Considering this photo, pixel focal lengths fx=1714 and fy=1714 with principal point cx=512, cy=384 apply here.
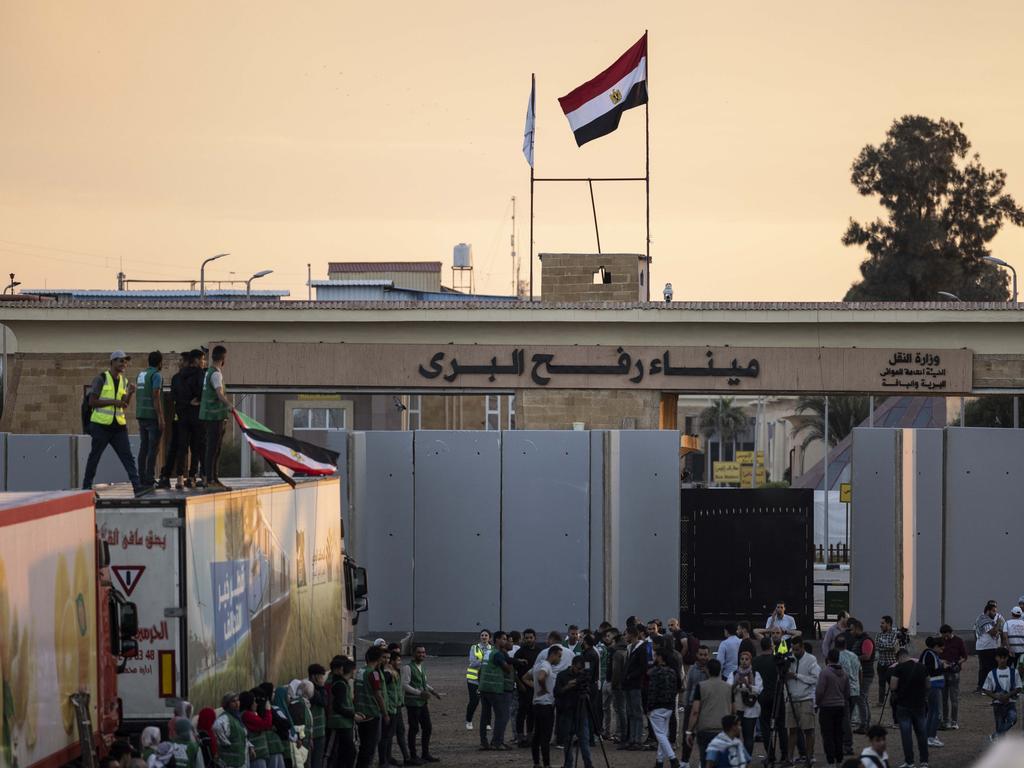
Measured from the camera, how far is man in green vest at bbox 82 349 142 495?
17.1 meters

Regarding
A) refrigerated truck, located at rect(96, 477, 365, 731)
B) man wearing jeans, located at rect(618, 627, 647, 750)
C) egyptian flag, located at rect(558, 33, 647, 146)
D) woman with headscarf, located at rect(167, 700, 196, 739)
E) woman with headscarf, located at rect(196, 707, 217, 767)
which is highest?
egyptian flag, located at rect(558, 33, 647, 146)

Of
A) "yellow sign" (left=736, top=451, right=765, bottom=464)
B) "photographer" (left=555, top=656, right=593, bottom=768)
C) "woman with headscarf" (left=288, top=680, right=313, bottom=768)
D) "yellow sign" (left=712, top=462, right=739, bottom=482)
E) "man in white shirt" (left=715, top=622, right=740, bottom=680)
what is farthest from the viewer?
"yellow sign" (left=736, top=451, right=765, bottom=464)

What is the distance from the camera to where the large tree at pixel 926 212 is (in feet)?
231

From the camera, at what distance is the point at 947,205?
71188mm

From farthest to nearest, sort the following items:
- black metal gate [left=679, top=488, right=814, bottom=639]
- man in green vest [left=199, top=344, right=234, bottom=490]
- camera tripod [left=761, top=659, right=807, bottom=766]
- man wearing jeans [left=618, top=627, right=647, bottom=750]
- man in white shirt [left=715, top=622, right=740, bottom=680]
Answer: black metal gate [left=679, top=488, right=814, bottom=639]
man in white shirt [left=715, top=622, right=740, bottom=680]
man wearing jeans [left=618, top=627, right=647, bottom=750]
camera tripod [left=761, top=659, right=807, bottom=766]
man in green vest [left=199, top=344, right=234, bottom=490]

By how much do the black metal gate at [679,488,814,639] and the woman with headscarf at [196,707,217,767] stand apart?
16.0 m

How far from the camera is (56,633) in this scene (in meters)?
11.1

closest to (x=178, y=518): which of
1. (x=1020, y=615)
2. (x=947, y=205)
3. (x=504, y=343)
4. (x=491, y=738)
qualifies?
(x=491, y=738)

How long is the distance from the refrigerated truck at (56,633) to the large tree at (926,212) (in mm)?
60922

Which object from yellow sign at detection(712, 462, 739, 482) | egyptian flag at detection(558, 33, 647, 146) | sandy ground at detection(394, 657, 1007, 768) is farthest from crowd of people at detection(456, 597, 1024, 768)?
yellow sign at detection(712, 462, 739, 482)

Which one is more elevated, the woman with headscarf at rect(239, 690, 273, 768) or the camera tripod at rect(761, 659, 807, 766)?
the woman with headscarf at rect(239, 690, 273, 768)

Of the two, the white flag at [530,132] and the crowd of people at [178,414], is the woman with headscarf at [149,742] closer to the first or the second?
the crowd of people at [178,414]

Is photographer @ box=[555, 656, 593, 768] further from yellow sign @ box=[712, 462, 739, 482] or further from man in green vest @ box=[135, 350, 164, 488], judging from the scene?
yellow sign @ box=[712, 462, 739, 482]

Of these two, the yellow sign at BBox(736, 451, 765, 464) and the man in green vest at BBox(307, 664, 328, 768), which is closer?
the man in green vest at BBox(307, 664, 328, 768)
